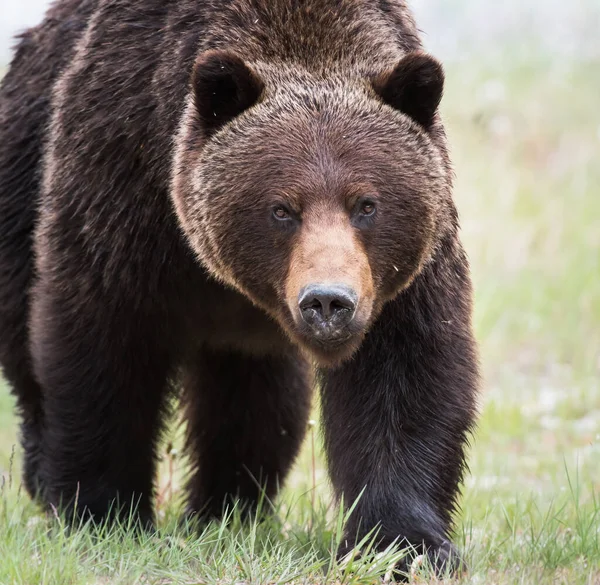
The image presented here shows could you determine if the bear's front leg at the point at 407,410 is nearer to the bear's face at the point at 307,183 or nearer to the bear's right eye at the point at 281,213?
the bear's face at the point at 307,183

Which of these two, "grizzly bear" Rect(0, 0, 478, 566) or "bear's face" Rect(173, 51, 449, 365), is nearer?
"bear's face" Rect(173, 51, 449, 365)

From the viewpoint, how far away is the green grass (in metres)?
4.47

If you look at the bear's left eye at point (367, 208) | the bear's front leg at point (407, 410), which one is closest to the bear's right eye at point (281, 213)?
the bear's left eye at point (367, 208)

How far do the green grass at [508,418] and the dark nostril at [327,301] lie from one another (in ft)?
3.14

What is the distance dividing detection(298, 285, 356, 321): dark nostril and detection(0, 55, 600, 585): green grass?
96 cm

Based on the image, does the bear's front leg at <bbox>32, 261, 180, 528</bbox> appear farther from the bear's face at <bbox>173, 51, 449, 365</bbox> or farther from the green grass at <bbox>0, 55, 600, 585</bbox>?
the bear's face at <bbox>173, 51, 449, 365</bbox>

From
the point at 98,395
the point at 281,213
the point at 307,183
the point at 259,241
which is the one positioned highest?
the point at 307,183

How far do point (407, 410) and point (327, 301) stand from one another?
3.26 ft

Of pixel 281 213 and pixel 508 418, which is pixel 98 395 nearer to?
pixel 281 213

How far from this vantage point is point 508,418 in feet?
31.3

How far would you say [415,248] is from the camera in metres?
4.93

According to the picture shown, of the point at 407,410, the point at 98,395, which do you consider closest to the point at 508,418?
the point at 407,410

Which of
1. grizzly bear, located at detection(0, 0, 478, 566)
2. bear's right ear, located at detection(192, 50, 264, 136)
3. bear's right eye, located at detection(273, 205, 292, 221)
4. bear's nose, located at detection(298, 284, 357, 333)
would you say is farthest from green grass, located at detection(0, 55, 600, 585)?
bear's right ear, located at detection(192, 50, 264, 136)

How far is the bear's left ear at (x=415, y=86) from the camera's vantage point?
15.8 feet
